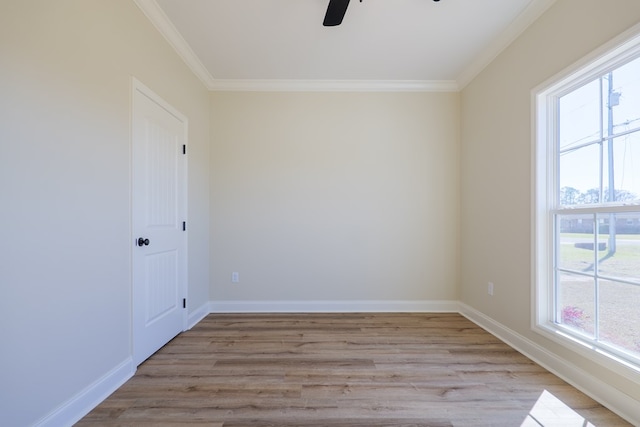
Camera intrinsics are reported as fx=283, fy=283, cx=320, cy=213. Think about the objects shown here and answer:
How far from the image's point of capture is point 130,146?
2.03 meters

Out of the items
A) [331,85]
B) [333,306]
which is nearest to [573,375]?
[333,306]

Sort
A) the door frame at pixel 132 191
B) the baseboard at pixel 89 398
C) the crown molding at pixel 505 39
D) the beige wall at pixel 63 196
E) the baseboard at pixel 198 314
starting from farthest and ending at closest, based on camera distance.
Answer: the baseboard at pixel 198 314 → the crown molding at pixel 505 39 → the door frame at pixel 132 191 → the baseboard at pixel 89 398 → the beige wall at pixel 63 196

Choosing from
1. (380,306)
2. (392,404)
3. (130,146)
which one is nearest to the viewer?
(392,404)

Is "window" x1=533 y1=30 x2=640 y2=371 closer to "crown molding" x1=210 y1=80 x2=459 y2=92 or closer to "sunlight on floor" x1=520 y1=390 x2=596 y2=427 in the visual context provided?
"sunlight on floor" x1=520 y1=390 x2=596 y2=427

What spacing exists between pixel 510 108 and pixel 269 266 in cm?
294

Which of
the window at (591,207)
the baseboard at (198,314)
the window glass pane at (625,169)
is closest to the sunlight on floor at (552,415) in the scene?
the window at (591,207)

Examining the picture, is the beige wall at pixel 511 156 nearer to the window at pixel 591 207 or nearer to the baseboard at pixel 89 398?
the window at pixel 591 207

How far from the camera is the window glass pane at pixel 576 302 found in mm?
1893

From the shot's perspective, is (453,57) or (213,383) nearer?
(213,383)

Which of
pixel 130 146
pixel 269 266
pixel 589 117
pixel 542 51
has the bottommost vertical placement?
pixel 269 266

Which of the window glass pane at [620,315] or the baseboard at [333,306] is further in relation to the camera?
the baseboard at [333,306]

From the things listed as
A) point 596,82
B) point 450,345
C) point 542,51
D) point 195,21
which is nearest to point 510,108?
point 542,51

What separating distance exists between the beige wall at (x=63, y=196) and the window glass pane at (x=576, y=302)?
10.4 ft

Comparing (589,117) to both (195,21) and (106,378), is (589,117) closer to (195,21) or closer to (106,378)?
(195,21)
